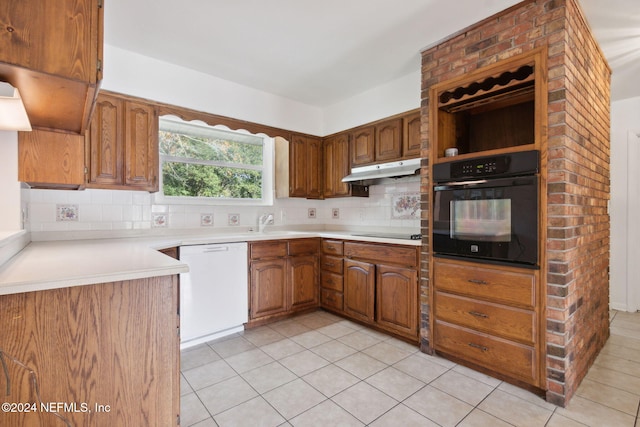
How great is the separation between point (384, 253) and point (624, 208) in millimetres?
3044

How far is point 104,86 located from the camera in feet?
8.70

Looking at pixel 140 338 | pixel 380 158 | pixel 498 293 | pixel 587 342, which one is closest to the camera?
pixel 140 338

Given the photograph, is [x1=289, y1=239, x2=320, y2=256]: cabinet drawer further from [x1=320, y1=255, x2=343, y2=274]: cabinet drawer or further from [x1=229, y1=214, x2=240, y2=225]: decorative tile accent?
[x1=229, y1=214, x2=240, y2=225]: decorative tile accent

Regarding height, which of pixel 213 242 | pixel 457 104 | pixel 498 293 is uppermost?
pixel 457 104

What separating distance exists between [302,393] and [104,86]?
9.30 ft

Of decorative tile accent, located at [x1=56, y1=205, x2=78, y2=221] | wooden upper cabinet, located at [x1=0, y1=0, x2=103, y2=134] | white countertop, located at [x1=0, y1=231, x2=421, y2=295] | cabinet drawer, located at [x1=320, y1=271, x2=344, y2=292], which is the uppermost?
wooden upper cabinet, located at [x1=0, y1=0, x2=103, y2=134]

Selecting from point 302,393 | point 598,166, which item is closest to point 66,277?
point 302,393

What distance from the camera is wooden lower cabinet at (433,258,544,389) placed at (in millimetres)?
1978

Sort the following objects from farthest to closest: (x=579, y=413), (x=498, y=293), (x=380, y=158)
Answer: (x=380, y=158) → (x=498, y=293) → (x=579, y=413)

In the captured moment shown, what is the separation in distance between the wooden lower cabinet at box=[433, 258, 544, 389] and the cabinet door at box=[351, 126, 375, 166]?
5.00 ft

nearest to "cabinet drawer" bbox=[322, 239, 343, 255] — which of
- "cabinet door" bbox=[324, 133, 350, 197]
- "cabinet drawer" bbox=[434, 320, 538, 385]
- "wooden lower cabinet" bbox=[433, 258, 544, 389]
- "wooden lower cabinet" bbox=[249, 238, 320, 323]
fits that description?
"wooden lower cabinet" bbox=[249, 238, 320, 323]

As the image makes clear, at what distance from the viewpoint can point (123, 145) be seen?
273 centimetres

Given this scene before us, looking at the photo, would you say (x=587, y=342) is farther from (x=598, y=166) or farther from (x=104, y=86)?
(x=104, y=86)

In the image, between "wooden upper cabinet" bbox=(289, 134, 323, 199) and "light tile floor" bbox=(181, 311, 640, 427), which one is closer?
"light tile floor" bbox=(181, 311, 640, 427)
